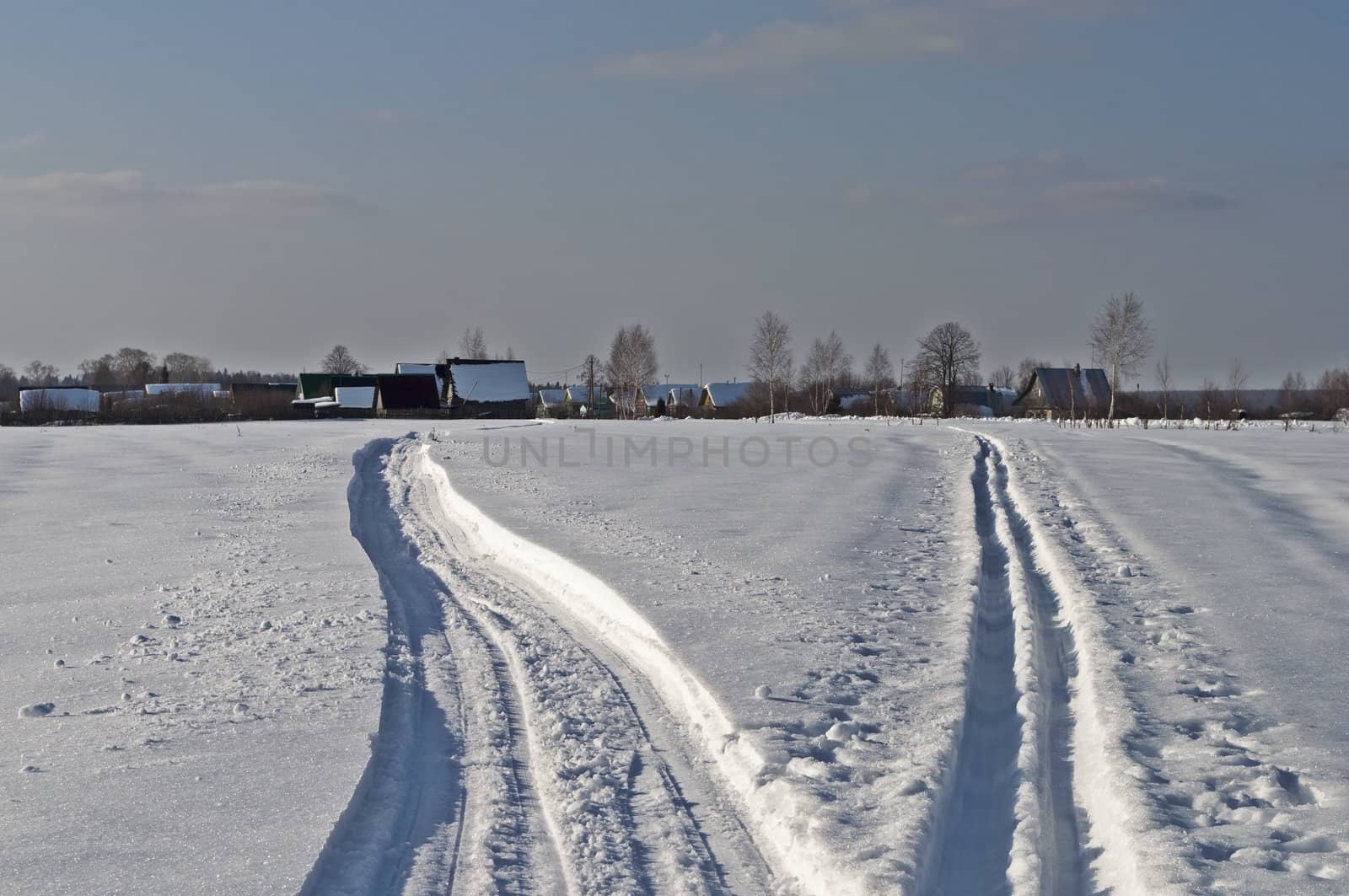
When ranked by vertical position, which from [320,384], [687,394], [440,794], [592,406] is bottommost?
[440,794]

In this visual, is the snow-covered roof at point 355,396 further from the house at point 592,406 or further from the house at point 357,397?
the house at point 592,406

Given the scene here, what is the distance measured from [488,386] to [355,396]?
27.7 ft

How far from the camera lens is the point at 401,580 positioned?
10.3m

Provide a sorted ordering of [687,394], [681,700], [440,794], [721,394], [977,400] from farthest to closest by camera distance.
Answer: [687,394] < [721,394] < [977,400] < [681,700] < [440,794]

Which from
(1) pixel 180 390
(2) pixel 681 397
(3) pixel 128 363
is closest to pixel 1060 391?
(2) pixel 681 397

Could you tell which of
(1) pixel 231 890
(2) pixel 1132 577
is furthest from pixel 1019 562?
(1) pixel 231 890

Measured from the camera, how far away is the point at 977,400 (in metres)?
83.6

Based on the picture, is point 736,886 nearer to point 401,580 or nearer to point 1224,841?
point 1224,841

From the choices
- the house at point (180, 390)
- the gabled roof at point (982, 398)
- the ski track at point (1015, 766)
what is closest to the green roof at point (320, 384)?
the house at point (180, 390)

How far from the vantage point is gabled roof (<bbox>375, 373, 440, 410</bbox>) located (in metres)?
67.4

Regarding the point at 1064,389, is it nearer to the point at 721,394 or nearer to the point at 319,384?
the point at 721,394

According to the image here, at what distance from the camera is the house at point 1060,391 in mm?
64812

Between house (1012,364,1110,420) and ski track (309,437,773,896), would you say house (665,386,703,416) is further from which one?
ski track (309,437,773,896)

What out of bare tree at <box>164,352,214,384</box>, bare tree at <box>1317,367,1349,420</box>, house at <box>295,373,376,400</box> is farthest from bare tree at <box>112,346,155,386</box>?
bare tree at <box>1317,367,1349,420</box>
